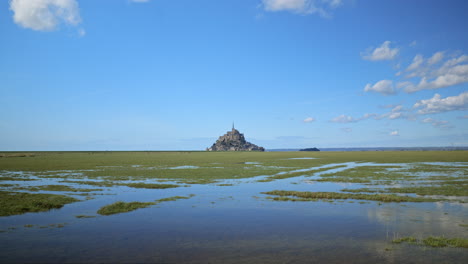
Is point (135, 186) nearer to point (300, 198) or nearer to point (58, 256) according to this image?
point (300, 198)

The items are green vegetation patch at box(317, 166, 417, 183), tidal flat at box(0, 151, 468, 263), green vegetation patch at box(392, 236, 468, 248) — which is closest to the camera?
tidal flat at box(0, 151, 468, 263)

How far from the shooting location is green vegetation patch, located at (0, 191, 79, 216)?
22375 millimetres

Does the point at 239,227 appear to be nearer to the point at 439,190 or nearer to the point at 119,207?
the point at 119,207

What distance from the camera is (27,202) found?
2456 cm

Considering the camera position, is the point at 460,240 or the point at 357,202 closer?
the point at 460,240

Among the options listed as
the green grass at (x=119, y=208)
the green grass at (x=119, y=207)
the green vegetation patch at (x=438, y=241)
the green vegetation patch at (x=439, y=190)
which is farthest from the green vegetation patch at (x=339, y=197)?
the green grass at (x=119, y=208)

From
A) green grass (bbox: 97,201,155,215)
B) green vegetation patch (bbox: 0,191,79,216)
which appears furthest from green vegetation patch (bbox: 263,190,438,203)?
green vegetation patch (bbox: 0,191,79,216)

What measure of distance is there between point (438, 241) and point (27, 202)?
29529 millimetres

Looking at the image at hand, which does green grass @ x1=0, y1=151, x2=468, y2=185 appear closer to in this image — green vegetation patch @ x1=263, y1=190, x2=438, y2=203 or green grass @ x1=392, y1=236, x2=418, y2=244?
green vegetation patch @ x1=263, y1=190, x2=438, y2=203

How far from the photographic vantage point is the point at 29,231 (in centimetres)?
1730

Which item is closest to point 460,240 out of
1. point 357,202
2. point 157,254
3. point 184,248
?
point 357,202

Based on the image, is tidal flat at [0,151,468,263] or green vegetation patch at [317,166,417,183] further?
green vegetation patch at [317,166,417,183]

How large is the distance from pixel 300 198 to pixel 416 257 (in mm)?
15316

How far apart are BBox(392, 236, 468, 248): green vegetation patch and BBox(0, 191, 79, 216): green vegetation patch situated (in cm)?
2523
